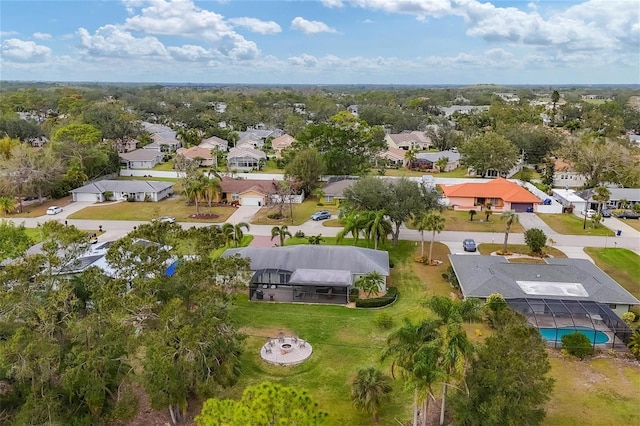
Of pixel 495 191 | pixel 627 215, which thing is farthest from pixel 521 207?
pixel 627 215

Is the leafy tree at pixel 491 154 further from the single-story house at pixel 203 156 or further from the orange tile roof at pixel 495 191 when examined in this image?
the single-story house at pixel 203 156

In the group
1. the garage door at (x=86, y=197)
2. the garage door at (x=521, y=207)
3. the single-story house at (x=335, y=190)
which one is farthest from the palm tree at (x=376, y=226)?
the garage door at (x=86, y=197)

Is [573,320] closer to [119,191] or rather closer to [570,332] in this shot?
[570,332]

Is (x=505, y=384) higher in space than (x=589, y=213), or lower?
higher

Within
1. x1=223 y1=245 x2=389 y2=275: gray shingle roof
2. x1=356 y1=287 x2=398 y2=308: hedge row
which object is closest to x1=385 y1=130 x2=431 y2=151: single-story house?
x1=223 y1=245 x2=389 y2=275: gray shingle roof

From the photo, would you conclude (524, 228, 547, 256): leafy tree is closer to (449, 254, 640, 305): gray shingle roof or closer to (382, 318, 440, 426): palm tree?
(449, 254, 640, 305): gray shingle roof
